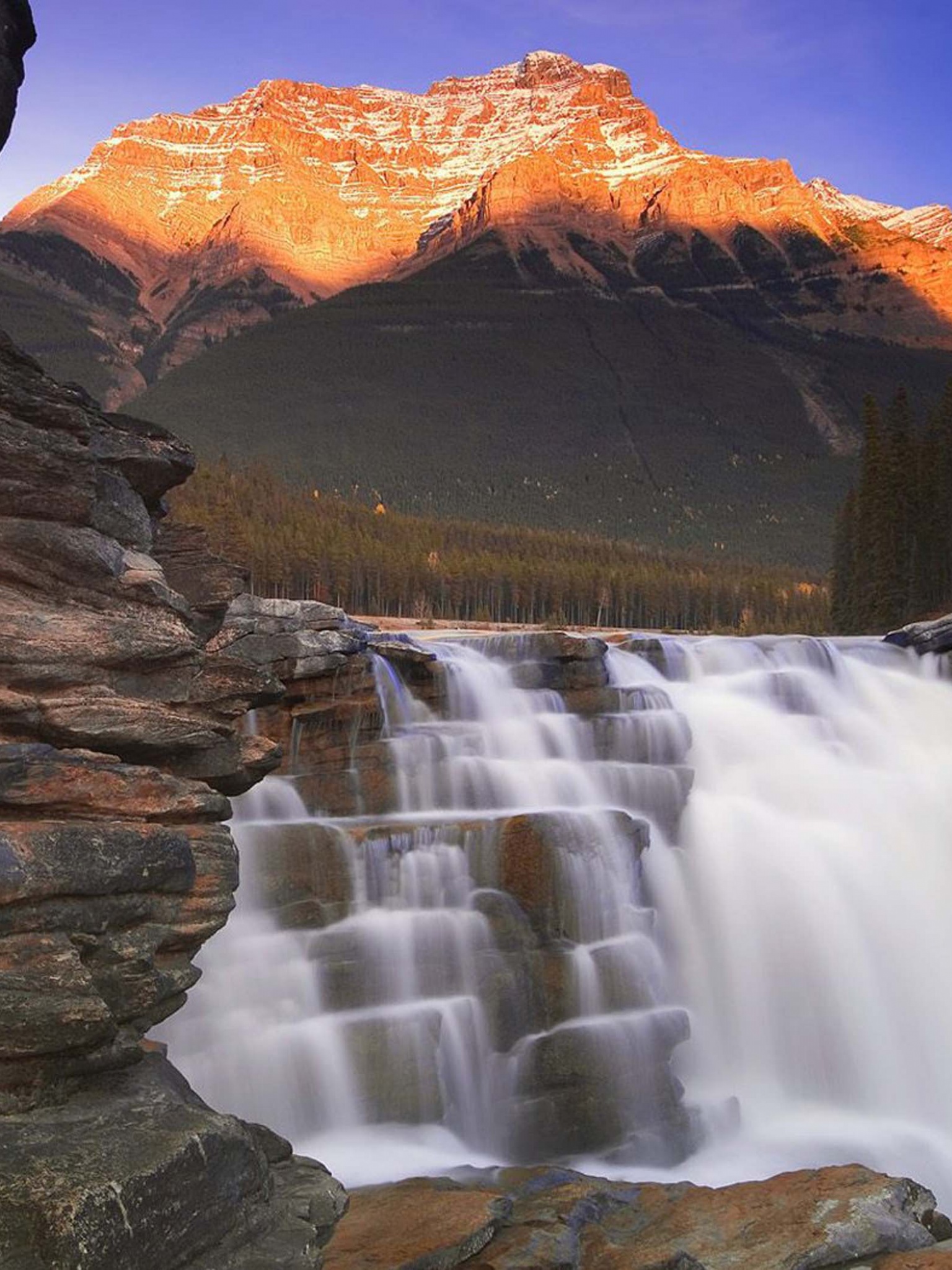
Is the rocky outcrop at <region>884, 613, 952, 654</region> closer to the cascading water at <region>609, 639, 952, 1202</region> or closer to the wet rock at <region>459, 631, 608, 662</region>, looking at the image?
the cascading water at <region>609, 639, 952, 1202</region>

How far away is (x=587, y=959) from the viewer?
20.5m

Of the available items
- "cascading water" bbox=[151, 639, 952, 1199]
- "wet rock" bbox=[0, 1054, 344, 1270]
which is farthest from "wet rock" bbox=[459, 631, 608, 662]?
"wet rock" bbox=[0, 1054, 344, 1270]

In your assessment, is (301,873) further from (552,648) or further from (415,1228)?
(552,648)

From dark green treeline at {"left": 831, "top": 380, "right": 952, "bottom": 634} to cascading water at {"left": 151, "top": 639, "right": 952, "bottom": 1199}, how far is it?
44.0m

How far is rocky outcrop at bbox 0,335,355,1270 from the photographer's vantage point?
10461mm

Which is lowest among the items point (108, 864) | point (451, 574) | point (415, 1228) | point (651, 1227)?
point (651, 1227)

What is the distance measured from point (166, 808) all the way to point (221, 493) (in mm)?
122766

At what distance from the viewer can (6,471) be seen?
46.7 ft

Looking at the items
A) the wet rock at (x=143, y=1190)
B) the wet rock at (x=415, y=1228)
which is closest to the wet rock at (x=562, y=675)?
the wet rock at (x=415, y=1228)

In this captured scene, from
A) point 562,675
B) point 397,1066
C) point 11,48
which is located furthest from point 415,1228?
point 562,675

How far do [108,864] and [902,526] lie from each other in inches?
2646

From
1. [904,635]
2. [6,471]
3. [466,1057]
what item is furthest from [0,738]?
[904,635]

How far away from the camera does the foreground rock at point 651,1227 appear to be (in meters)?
12.8

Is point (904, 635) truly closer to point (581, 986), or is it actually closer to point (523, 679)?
point (523, 679)
